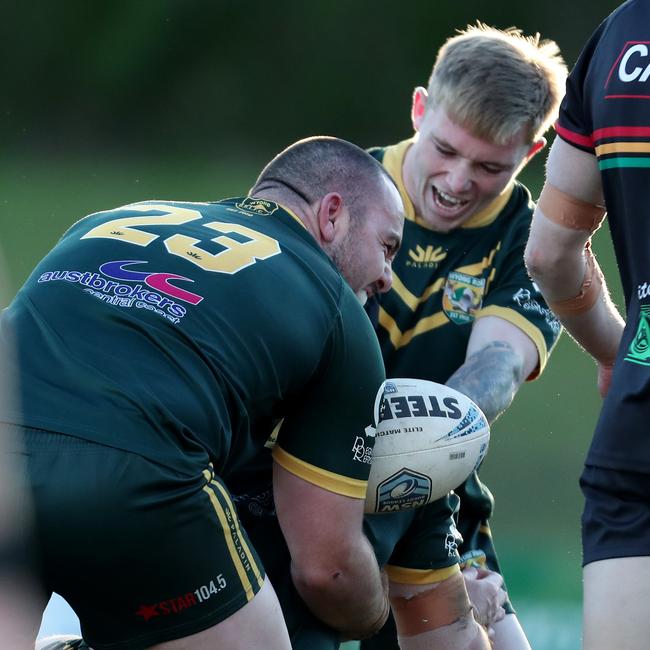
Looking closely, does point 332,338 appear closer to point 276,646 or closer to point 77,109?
point 276,646

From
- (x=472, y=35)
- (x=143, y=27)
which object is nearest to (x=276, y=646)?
(x=472, y=35)

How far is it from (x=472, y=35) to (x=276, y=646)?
2.53 m

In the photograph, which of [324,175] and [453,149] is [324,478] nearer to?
[324,175]

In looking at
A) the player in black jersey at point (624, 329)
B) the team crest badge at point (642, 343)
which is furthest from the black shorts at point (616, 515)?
the team crest badge at point (642, 343)

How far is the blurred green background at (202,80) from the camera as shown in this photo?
59.9ft

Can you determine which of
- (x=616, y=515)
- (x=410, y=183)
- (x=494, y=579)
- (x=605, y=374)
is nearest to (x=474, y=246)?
(x=410, y=183)

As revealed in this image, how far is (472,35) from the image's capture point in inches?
175

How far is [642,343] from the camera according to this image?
2.67 m

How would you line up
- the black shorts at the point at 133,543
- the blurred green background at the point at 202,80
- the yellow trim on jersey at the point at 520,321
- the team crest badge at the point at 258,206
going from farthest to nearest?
the blurred green background at the point at 202,80 < the yellow trim on jersey at the point at 520,321 < the team crest badge at the point at 258,206 < the black shorts at the point at 133,543

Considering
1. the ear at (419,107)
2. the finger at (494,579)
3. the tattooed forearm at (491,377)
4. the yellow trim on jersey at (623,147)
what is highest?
the yellow trim on jersey at (623,147)

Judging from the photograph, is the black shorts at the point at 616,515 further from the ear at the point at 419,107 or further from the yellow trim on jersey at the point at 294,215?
the ear at the point at 419,107

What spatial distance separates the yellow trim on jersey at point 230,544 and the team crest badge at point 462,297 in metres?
1.81

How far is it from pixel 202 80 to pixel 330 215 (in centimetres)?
1919

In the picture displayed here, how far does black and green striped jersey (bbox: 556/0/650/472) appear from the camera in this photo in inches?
104
